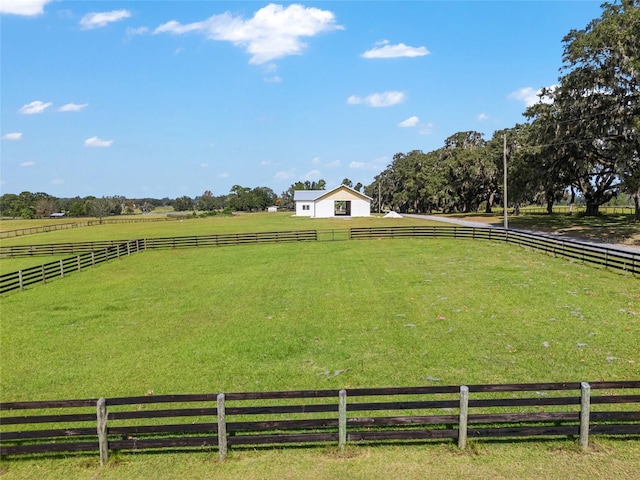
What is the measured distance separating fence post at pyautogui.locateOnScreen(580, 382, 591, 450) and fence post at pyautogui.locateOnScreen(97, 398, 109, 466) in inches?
309

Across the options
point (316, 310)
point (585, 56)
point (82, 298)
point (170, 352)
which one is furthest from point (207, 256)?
point (585, 56)

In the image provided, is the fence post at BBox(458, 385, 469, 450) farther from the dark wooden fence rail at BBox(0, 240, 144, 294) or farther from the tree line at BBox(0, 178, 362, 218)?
the tree line at BBox(0, 178, 362, 218)

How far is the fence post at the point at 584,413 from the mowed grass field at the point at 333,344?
167 mm

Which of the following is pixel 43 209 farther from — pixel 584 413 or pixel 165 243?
pixel 584 413

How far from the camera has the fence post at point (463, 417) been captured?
6.78m

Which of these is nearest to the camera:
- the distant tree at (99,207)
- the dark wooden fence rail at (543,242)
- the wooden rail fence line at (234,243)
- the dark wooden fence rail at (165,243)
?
the dark wooden fence rail at (543,242)

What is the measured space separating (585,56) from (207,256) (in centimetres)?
3334

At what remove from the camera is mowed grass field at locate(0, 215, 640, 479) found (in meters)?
6.78

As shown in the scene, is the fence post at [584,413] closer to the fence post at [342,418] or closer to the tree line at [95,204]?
the fence post at [342,418]

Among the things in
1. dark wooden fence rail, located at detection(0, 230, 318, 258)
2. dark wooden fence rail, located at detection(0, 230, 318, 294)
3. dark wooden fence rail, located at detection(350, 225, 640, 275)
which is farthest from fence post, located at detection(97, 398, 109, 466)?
dark wooden fence rail, located at detection(0, 230, 318, 258)

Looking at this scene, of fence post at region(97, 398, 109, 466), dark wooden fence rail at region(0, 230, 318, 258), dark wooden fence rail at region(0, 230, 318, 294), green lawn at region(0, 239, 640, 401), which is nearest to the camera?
fence post at region(97, 398, 109, 466)

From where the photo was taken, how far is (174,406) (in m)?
9.31

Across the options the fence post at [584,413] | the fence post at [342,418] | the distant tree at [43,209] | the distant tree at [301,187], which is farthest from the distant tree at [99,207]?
the fence post at [584,413]

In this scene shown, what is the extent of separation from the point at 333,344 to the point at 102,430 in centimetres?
642
